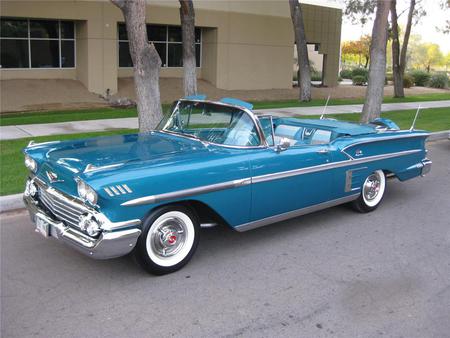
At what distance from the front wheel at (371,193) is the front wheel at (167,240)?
257cm

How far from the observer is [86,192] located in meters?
3.81

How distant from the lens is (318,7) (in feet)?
104

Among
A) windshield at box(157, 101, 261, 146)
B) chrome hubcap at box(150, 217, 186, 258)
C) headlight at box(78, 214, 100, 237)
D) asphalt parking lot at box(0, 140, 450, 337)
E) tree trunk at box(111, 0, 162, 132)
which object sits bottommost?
asphalt parking lot at box(0, 140, 450, 337)

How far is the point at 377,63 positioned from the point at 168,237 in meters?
9.88

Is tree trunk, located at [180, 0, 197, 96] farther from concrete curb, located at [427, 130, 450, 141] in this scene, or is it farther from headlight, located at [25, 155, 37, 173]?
headlight, located at [25, 155, 37, 173]

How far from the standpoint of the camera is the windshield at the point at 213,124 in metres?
4.89

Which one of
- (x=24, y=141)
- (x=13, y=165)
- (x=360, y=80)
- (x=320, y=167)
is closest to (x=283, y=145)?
(x=320, y=167)

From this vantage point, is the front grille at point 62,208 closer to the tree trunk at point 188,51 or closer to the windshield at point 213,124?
the windshield at point 213,124

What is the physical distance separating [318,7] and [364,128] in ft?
90.1

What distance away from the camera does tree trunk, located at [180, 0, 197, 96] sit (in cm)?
1397

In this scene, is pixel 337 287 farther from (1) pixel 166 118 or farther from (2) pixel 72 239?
(1) pixel 166 118

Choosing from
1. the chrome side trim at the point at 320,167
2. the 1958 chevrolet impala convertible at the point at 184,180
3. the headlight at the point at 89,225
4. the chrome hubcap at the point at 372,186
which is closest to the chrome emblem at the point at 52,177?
the 1958 chevrolet impala convertible at the point at 184,180

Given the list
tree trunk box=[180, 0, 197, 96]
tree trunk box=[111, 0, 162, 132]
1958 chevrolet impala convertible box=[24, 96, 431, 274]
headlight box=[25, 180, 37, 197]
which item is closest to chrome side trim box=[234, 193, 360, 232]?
1958 chevrolet impala convertible box=[24, 96, 431, 274]

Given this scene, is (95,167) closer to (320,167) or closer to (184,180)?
(184,180)
